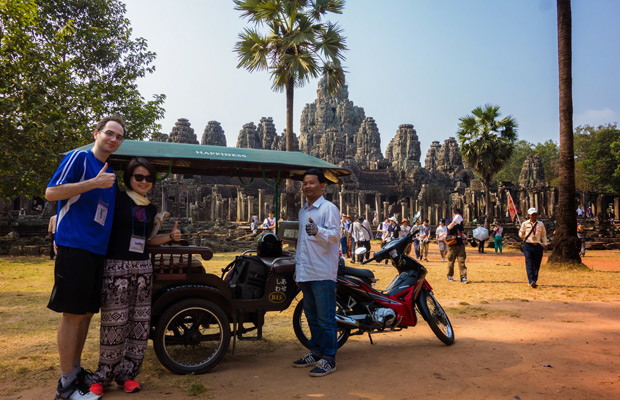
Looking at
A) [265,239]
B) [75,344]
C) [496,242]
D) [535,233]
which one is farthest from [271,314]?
[496,242]

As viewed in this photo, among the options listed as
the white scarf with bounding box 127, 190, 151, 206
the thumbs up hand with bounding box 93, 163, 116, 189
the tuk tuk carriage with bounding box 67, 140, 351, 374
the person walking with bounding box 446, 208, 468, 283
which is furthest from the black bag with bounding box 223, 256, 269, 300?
the person walking with bounding box 446, 208, 468, 283

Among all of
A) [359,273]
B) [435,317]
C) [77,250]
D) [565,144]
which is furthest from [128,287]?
[565,144]

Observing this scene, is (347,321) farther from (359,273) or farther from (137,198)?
(137,198)

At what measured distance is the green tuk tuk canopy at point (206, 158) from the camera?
14.9 feet

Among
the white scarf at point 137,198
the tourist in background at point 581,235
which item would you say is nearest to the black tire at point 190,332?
the white scarf at point 137,198

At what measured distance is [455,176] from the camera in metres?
59.5

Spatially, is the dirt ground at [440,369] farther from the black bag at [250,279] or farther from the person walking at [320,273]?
the black bag at [250,279]

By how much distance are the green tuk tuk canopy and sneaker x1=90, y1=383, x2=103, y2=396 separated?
2.19m

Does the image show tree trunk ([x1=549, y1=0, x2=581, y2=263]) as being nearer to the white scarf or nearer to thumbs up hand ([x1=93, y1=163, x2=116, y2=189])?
the white scarf

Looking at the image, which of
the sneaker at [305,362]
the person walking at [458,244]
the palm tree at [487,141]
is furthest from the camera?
the palm tree at [487,141]

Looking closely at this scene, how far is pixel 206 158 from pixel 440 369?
10.9 ft

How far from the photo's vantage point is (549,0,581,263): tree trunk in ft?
40.3

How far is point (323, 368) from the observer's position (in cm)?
394

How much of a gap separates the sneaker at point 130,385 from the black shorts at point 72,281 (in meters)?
0.73
